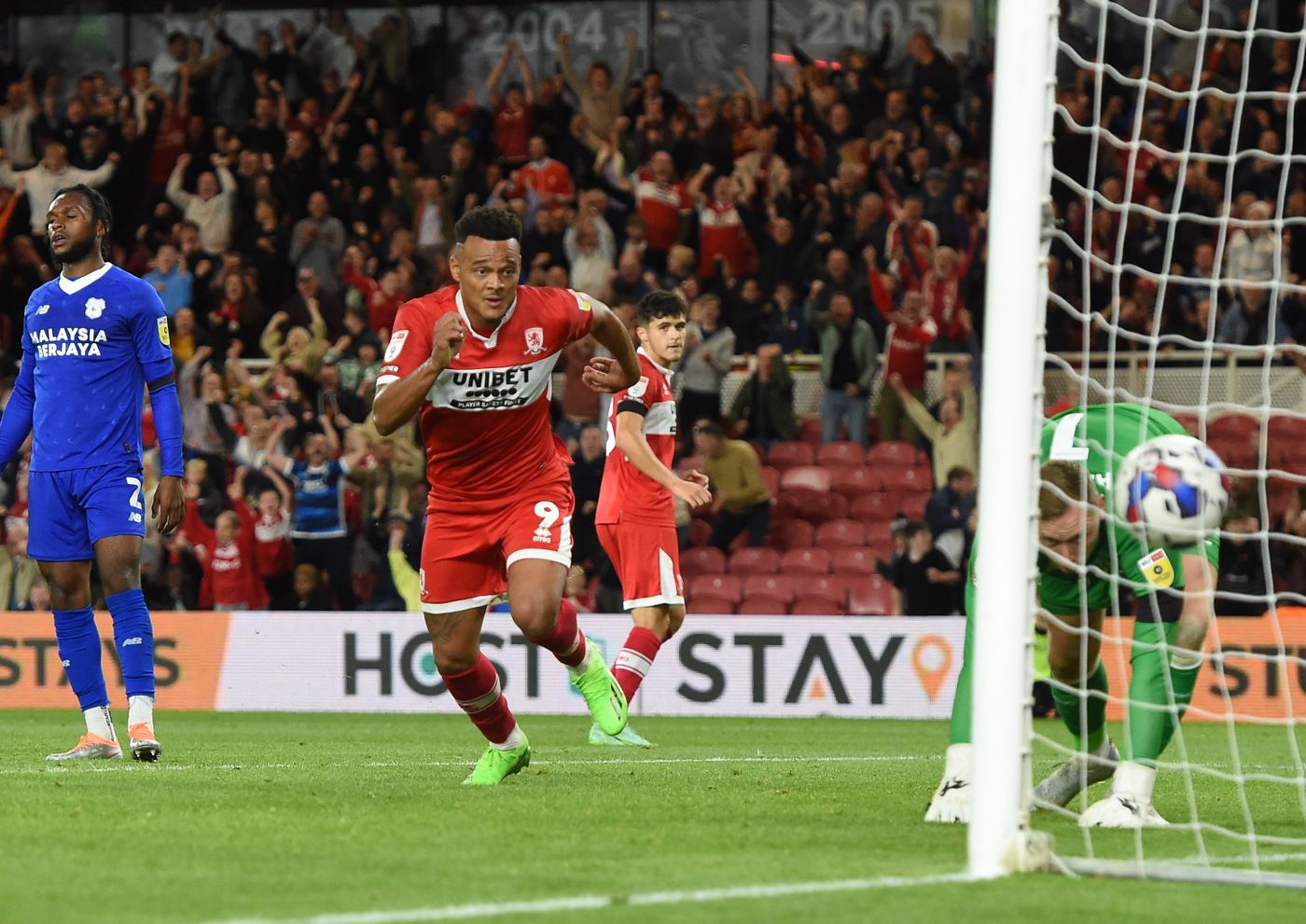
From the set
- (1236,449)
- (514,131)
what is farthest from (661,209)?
(1236,449)

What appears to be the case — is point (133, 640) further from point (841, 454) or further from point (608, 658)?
point (841, 454)

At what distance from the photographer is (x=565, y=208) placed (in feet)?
61.1

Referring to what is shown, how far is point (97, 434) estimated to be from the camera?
838 centimetres

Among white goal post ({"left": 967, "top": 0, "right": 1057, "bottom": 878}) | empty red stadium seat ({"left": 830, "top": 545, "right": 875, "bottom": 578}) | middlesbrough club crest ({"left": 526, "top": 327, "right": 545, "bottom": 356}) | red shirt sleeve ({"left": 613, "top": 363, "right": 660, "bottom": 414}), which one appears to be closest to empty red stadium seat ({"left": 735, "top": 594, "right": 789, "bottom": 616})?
empty red stadium seat ({"left": 830, "top": 545, "right": 875, "bottom": 578})

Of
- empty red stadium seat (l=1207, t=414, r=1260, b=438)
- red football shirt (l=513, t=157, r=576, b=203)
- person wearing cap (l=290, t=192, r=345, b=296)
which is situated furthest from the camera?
person wearing cap (l=290, t=192, r=345, b=296)

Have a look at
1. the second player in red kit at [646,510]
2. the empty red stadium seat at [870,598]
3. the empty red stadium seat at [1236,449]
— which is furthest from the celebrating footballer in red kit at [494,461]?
the empty red stadium seat at [1236,449]

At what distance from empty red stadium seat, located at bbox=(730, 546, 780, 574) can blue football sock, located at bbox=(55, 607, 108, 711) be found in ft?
28.0

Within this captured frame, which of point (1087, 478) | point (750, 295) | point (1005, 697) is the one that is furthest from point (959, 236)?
point (1005, 697)

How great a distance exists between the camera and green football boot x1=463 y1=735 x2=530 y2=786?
7.45m

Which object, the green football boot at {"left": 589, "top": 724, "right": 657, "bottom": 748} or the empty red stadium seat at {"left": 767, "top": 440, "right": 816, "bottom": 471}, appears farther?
the empty red stadium seat at {"left": 767, "top": 440, "right": 816, "bottom": 471}

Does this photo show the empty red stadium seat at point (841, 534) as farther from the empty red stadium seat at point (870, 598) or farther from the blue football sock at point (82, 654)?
the blue football sock at point (82, 654)

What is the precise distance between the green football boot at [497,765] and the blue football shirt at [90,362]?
2.16 metres

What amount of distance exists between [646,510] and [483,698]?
3385 millimetres

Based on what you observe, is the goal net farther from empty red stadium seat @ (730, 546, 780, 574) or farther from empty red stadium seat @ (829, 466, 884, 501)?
empty red stadium seat @ (730, 546, 780, 574)
